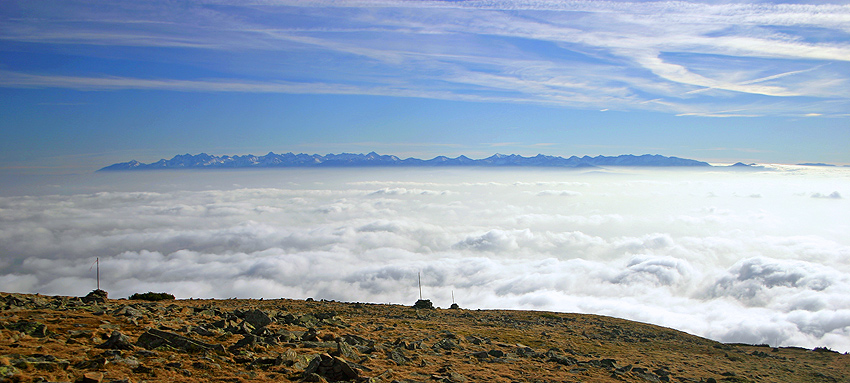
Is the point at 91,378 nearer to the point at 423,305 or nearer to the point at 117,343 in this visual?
the point at 117,343

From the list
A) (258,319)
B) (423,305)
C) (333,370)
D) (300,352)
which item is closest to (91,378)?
(333,370)

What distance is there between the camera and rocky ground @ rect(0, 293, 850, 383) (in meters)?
11.3

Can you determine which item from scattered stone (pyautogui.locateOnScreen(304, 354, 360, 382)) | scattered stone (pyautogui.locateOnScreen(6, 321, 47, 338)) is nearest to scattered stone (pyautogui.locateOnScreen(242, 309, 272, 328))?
scattered stone (pyautogui.locateOnScreen(304, 354, 360, 382))

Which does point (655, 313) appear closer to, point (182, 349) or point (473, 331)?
point (473, 331)

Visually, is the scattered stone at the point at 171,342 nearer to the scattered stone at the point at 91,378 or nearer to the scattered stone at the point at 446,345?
the scattered stone at the point at 91,378

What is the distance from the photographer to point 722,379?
2245 centimetres

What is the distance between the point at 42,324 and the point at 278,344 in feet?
24.3

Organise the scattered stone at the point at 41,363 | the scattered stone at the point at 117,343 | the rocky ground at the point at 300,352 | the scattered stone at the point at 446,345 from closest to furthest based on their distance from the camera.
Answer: the scattered stone at the point at 41,363 < the rocky ground at the point at 300,352 < the scattered stone at the point at 117,343 < the scattered stone at the point at 446,345

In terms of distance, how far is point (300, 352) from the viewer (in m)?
14.7

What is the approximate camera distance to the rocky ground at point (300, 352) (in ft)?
36.9

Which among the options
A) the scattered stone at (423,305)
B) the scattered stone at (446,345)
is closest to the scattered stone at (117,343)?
the scattered stone at (446,345)

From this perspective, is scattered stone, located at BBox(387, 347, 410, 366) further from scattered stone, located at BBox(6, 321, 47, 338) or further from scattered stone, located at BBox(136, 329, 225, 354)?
scattered stone, located at BBox(6, 321, 47, 338)

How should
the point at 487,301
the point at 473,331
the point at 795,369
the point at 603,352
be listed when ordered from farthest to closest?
the point at 487,301 → the point at 795,369 → the point at 473,331 → the point at 603,352

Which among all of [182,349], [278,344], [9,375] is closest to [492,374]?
[278,344]
